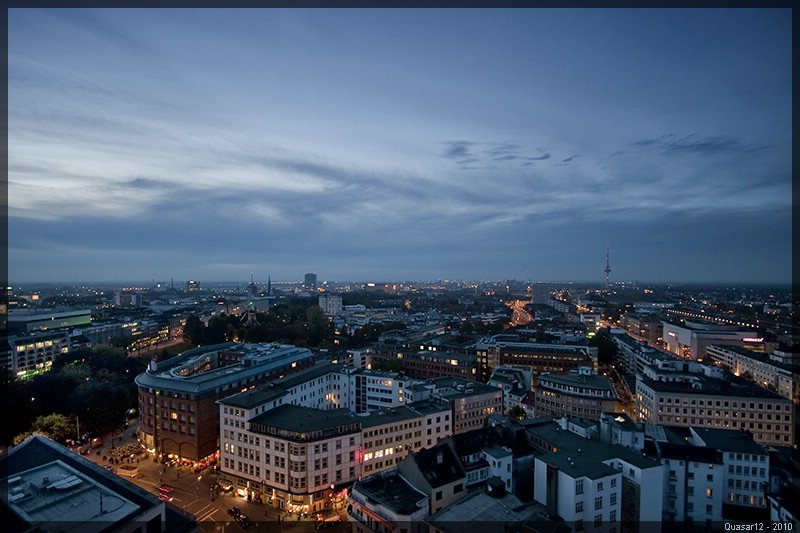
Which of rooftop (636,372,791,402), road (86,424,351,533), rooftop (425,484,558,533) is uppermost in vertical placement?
rooftop (425,484,558,533)

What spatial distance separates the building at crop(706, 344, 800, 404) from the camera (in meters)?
19.9

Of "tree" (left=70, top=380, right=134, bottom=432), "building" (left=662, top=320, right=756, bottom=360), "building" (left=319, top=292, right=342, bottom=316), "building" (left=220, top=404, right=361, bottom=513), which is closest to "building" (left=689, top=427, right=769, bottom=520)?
"building" (left=220, top=404, right=361, bottom=513)

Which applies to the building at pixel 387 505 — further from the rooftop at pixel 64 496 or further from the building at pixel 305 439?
the rooftop at pixel 64 496

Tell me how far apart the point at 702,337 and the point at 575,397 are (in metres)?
20.2

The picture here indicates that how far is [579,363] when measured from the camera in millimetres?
24266

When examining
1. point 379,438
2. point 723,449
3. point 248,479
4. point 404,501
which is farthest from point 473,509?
point 723,449

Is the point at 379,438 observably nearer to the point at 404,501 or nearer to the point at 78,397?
the point at 404,501

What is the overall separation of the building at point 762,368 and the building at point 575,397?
7.82m

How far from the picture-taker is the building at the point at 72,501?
5.41 metres

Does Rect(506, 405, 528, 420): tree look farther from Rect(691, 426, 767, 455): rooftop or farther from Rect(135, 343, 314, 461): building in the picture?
Rect(135, 343, 314, 461): building


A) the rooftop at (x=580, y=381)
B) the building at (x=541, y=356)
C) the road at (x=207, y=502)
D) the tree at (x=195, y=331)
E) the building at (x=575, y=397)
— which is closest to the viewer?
the road at (x=207, y=502)

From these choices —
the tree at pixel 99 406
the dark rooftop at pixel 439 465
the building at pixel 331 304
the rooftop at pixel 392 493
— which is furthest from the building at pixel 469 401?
the building at pixel 331 304

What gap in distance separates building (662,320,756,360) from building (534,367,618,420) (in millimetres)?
17933

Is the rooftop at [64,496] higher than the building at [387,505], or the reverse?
the rooftop at [64,496]
